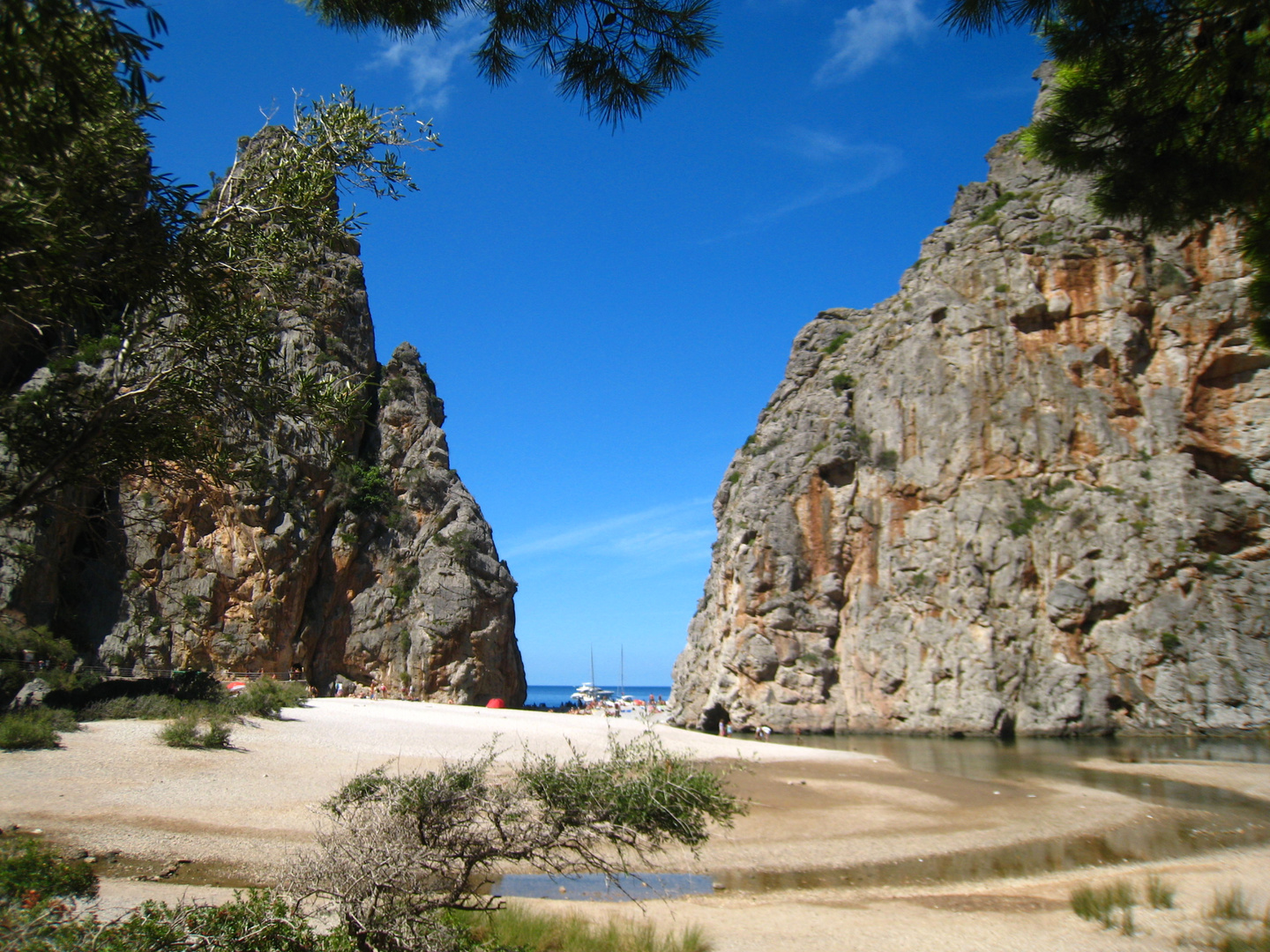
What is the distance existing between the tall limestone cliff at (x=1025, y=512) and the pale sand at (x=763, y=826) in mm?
17315

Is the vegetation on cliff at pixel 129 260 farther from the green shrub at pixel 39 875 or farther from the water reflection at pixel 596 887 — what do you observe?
the water reflection at pixel 596 887

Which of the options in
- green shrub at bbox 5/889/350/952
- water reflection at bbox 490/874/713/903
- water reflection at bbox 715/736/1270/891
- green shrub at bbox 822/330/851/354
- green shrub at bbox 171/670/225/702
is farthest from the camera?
green shrub at bbox 822/330/851/354

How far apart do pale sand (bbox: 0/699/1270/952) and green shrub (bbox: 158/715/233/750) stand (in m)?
0.33

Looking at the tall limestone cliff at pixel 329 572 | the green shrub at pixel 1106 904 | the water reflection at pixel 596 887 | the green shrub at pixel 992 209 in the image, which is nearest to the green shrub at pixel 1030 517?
the green shrub at pixel 992 209

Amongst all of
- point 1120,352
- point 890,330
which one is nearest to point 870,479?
point 890,330

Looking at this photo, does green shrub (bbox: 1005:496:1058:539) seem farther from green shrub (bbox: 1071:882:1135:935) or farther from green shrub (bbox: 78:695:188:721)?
green shrub (bbox: 78:695:188:721)

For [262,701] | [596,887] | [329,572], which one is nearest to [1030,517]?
[596,887]

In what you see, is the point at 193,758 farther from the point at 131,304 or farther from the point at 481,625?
the point at 481,625

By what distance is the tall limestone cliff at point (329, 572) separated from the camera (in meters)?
31.5

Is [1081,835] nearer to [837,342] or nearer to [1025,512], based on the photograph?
[1025,512]

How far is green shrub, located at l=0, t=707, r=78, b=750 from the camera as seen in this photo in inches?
476

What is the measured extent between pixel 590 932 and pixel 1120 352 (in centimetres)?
4322

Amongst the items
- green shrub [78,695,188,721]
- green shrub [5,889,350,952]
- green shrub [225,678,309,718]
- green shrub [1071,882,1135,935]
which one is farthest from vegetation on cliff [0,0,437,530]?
green shrub [225,678,309,718]

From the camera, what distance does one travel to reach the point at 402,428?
44.3m
